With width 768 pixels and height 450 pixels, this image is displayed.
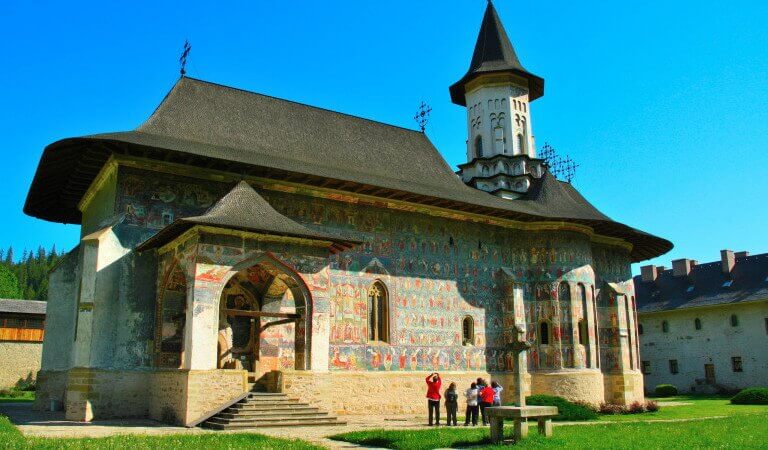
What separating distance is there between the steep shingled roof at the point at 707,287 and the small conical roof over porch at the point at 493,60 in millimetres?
17206

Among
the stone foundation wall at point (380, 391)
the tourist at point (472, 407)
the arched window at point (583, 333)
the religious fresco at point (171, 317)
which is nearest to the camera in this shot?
the tourist at point (472, 407)

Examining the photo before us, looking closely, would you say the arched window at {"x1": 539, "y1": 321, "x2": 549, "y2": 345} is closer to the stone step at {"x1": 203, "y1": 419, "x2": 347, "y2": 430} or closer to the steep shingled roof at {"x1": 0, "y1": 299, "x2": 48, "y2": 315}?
the stone step at {"x1": 203, "y1": 419, "x2": 347, "y2": 430}

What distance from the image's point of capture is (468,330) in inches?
851

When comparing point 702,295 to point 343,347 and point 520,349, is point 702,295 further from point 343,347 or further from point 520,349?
point 520,349

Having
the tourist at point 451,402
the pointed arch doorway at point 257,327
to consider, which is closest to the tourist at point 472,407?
the tourist at point 451,402

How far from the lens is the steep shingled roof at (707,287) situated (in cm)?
3662

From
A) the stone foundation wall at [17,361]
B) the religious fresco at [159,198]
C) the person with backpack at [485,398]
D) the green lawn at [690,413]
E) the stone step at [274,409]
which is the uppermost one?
the religious fresco at [159,198]

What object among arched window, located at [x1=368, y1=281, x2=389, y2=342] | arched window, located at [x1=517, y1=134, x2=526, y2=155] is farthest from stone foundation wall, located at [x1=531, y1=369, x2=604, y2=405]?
arched window, located at [x1=517, y1=134, x2=526, y2=155]

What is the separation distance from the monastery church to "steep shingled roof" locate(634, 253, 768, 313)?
42.4 ft

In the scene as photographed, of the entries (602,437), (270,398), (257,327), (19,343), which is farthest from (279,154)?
(19,343)

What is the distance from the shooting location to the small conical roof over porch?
1102 inches

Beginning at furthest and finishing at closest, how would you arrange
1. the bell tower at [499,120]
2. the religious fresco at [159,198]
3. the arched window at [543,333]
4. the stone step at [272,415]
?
the bell tower at [499,120], the arched window at [543,333], the religious fresco at [159,198], the stone step at [272,415]

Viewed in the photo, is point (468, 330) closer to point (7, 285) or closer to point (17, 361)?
point (17, 361)

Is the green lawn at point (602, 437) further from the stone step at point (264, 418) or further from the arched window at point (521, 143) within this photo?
the arched window at point (521, 143)
